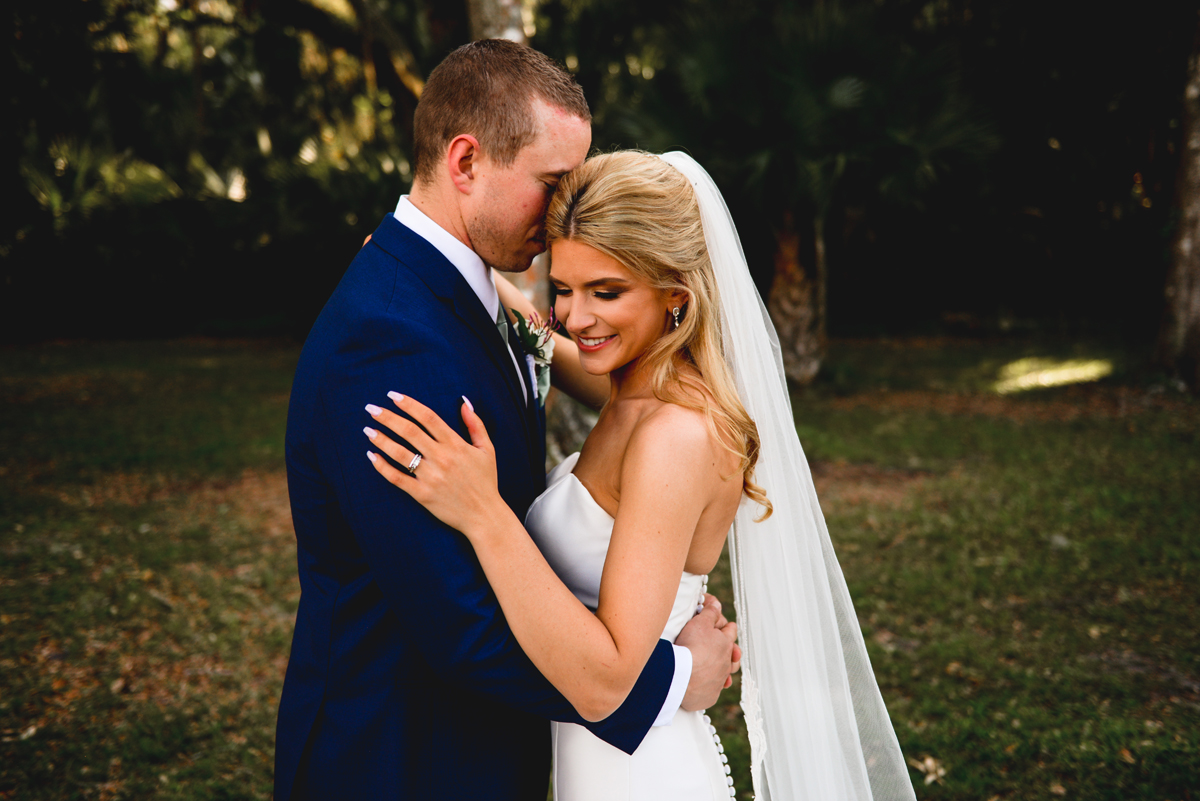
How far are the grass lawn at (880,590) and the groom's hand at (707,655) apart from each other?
6.12 feet

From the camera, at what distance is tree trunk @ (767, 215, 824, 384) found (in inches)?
412

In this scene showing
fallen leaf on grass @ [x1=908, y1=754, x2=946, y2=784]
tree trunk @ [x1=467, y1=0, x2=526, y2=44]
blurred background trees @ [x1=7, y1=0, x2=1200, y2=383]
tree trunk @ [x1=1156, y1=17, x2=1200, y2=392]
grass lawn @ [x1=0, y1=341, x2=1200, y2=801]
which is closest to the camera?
fallen leaf on grass @ [x1=908, y1=754, x2=946, y2=784]

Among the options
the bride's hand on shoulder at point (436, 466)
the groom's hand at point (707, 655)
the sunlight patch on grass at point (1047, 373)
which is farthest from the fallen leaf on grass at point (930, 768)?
the sunlight patch on grass at point (1047, 373)

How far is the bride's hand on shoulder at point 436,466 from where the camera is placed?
1.42 m

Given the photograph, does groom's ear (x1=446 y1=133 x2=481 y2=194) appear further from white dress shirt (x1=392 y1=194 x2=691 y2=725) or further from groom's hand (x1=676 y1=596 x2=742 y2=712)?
groom's hand (x1=676 y1=596 x2=742 y2=712)

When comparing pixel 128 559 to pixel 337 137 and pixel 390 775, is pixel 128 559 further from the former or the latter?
pixel 337 137

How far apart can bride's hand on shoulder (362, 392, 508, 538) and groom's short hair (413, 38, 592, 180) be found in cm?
65

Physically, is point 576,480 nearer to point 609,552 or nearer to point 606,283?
point 609,552

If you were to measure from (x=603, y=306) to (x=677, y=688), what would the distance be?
882 mm

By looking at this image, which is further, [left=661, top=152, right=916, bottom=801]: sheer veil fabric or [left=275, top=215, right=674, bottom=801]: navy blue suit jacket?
[left=661, top=152, right=916, bottom=801]: sheer veil fabric

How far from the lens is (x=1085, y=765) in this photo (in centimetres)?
347

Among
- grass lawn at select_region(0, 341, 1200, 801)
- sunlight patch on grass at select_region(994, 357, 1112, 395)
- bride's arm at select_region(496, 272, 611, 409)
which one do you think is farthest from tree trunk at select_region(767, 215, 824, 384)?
bride's arm at select_region(496, 272, 611, 409)

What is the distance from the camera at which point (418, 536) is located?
1436 millimetres

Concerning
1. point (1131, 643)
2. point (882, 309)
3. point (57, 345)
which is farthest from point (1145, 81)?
point (57, 345)
